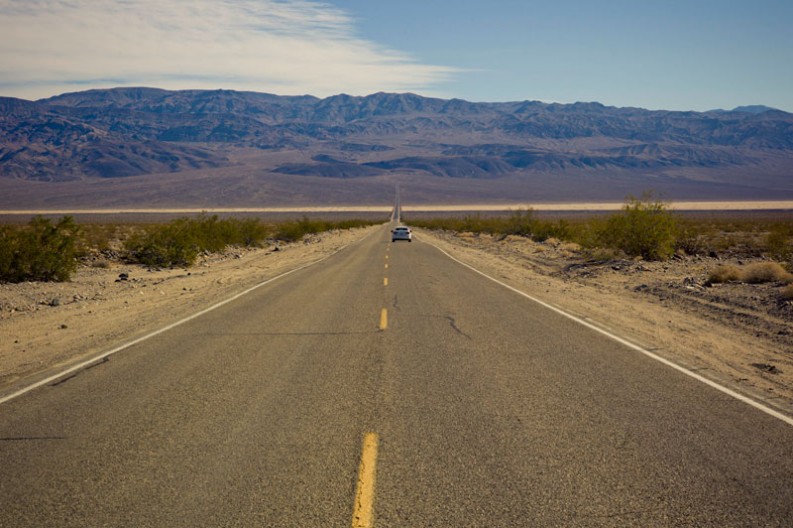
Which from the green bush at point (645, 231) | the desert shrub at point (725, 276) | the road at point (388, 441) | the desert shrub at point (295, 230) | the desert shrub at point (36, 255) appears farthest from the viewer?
the desert shrub at point (295, 230)

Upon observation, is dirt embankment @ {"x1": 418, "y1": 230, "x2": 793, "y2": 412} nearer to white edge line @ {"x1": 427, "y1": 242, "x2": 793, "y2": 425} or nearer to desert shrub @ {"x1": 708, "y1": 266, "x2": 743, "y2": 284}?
white edge line @ {"x1": 427, "y1": 242, "x2": 793, "y2": 425}

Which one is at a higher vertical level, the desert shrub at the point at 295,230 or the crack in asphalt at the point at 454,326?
the desert shrub at the point at 295,230

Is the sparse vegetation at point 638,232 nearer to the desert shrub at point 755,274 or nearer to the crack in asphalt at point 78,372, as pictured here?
the desert shrub at point 755,274

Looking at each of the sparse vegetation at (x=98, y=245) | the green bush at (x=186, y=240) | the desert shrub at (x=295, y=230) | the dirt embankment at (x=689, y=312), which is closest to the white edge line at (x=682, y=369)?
the dirt embankment at (x=689, y=312)

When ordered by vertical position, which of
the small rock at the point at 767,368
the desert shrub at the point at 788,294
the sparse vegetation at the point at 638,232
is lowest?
the small rock at the point at 767,368

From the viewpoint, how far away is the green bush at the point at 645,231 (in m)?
25.3

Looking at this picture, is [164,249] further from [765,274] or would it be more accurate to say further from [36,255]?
[765,274]

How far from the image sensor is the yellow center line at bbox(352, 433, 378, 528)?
4.21 meters

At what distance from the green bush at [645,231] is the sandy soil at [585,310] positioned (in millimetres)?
881

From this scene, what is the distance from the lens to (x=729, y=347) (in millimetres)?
10055

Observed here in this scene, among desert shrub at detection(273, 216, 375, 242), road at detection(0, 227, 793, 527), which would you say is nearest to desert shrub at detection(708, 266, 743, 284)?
road at detection(0, 227, 793, 527)

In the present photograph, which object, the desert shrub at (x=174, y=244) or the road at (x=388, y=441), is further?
the desert shrub at (x=174, y=244)

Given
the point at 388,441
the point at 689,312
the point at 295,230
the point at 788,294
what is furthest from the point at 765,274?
the point at 295,230

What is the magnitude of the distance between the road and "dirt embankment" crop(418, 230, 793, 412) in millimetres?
935
